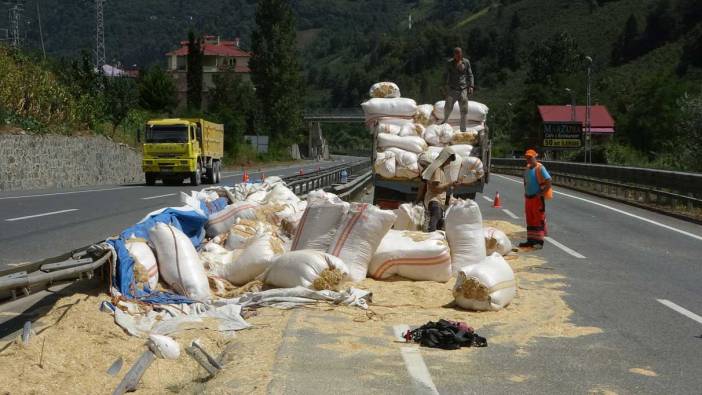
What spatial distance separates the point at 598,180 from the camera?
33625 millimetres

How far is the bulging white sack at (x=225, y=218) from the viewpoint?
42.0 ft

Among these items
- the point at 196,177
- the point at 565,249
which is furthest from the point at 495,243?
the point at 196,177

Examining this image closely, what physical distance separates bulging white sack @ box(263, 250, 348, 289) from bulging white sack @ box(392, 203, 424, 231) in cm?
393

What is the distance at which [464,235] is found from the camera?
38.9 ft

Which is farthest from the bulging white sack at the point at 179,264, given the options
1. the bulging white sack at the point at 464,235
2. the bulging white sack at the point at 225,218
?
the bulging white sack at the point at 464,235

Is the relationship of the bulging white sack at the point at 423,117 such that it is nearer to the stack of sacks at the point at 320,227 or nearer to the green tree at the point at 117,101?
the stack of sacks at the point at 320,227

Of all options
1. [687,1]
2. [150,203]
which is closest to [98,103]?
[150,203]

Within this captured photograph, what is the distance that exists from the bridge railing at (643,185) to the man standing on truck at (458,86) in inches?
262

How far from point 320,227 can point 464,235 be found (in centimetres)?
198

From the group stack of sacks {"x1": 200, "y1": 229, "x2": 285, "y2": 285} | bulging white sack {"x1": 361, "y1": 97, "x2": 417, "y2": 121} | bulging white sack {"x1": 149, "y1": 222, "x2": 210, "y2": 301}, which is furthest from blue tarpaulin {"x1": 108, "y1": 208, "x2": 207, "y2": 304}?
bulging white sack {"x1": 361, "y1": 97, "x2": 417, "y2": 121}

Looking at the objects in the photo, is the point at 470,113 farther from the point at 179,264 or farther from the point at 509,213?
the point at 179,264

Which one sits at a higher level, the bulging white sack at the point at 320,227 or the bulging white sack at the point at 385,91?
the bulging white sack at the point at 385,91

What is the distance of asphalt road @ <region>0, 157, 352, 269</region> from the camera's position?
42.7ft

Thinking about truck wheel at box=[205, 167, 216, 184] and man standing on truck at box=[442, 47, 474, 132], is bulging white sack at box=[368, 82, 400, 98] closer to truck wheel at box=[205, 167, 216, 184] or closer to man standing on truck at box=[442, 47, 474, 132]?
man standing on truck at box=[442, 47, 474, 132]
